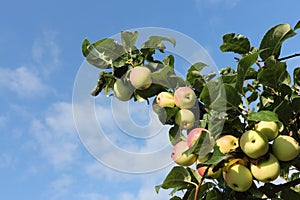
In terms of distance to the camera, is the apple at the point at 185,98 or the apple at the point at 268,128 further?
the apple at the point at 185,98

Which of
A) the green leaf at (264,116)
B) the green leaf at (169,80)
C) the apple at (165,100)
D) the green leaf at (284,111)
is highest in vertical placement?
the green leaf at (169,80)

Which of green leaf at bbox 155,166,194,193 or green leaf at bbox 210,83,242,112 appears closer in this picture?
green leaf at bbox 210,83,242,112

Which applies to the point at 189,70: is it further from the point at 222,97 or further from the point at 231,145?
the point at 231,145

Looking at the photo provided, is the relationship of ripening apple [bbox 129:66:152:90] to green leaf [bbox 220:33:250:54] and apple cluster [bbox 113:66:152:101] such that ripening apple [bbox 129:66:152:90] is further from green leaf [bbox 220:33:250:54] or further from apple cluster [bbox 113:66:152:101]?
green leaf [bbox 220:33:250:54]

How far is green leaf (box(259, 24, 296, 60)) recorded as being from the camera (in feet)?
4.56

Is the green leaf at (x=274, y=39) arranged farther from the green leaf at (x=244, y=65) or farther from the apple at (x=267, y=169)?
the apple at (x=267, y=169)

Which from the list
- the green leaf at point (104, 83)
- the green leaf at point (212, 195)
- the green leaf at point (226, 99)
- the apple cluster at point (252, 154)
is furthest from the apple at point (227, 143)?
the green leaf at point (104, 83)

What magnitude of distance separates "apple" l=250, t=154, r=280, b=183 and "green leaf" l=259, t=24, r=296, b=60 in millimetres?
412

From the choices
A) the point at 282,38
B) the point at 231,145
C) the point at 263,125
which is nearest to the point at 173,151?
the point at 231,145

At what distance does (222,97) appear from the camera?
1278mm

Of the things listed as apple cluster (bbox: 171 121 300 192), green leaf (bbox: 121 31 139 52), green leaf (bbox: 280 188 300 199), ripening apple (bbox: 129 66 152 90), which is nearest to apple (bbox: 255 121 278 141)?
apple cluster (bbox: 171 121 300 192)

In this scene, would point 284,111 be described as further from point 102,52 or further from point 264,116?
point 102,52

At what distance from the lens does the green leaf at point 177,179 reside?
148 centimetres

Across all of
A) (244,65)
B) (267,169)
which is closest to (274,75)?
(244,65)
